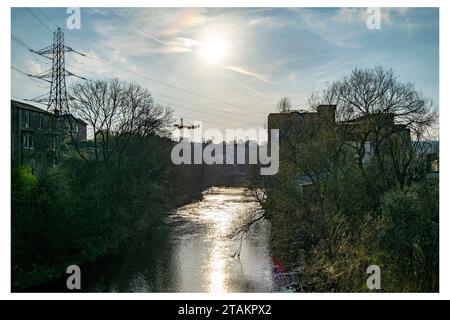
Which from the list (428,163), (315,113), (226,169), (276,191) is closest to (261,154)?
(315,113)

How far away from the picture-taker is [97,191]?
43.0 feet

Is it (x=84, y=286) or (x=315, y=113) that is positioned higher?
(x=315, y=113)

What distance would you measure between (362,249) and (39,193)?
23.8 feet

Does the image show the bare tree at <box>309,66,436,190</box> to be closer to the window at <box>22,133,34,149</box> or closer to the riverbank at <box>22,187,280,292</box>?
the riverbank at <box>22,187,280,292</box>

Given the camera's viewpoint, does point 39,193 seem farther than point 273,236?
No

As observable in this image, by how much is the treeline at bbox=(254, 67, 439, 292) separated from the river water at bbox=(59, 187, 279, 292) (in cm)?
87

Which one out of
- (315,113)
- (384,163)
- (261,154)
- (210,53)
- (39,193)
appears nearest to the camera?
(210,53)

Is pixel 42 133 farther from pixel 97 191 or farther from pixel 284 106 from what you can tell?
pixel 284 106

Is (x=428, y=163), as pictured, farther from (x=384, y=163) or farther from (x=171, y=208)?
(x=171, y=208)

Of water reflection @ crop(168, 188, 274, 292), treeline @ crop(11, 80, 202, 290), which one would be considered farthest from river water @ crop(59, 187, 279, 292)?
treeline @ crop(11, 80, 202, 290)

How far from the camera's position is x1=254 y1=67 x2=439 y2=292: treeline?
8.54 metres

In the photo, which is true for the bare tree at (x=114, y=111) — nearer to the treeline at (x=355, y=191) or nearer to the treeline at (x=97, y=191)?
the treeline at (x=97, y=191)

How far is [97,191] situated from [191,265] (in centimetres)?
374

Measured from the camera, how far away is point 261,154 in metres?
15.7
